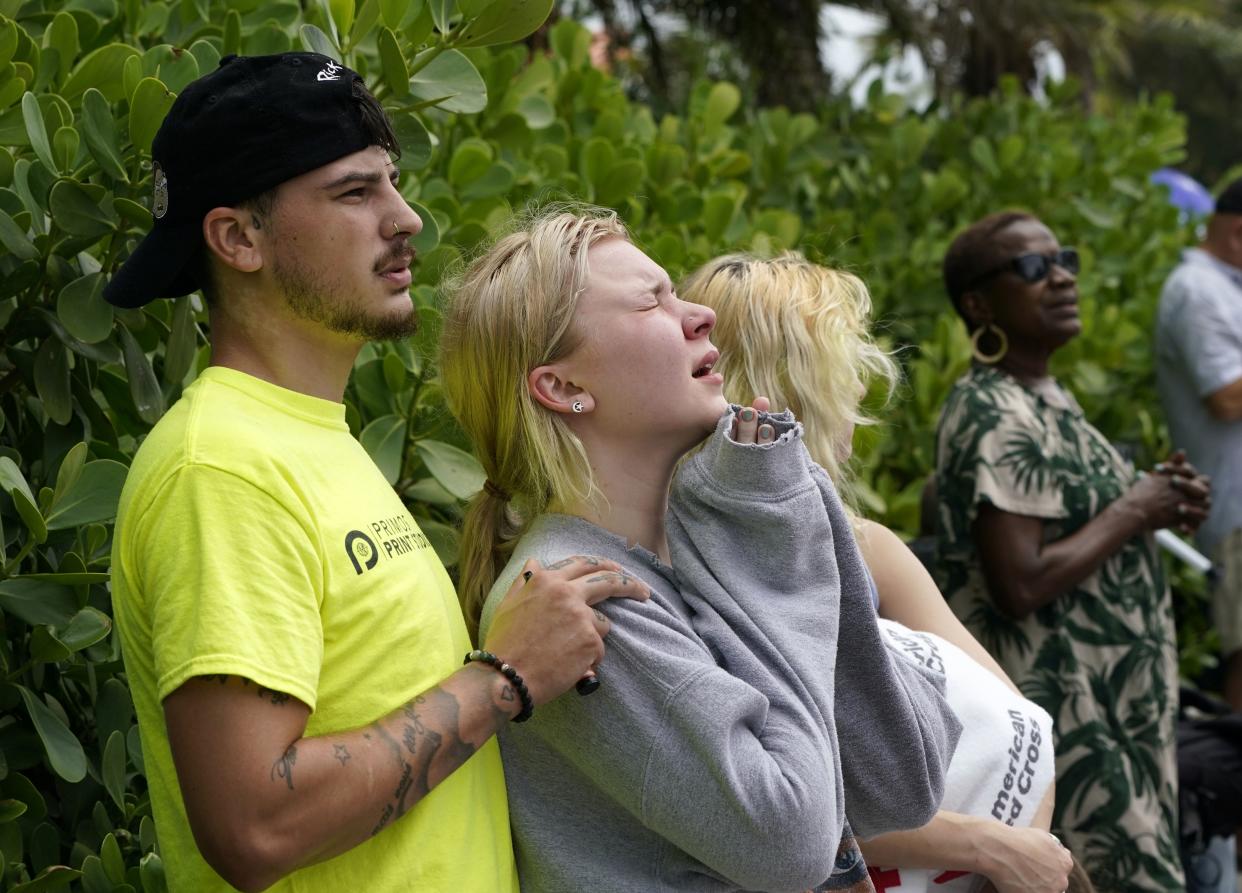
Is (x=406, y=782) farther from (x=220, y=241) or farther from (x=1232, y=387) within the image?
(x=1232, y=387)

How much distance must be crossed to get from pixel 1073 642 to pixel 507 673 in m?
2.49

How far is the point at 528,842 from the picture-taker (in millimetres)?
1961

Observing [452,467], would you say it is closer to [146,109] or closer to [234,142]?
[146,109]

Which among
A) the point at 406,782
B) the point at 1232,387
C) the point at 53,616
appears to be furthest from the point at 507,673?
the point at 1232,387

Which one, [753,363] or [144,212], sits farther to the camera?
[753,363]

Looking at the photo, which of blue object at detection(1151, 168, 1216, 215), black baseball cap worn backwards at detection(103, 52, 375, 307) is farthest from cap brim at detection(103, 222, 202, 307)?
blue object at detection(1151, 168, 1216, 215)

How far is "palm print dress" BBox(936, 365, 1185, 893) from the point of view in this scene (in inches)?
149

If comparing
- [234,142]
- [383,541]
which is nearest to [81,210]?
[234,142]

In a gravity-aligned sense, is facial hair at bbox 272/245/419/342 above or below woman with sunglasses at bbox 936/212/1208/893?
above

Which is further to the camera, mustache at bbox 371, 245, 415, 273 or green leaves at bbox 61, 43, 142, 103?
green leaves at bbox 61, 43, 142, 103

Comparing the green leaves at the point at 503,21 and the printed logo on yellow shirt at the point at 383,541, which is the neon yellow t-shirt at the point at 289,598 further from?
the green leaves at the point at 503,21

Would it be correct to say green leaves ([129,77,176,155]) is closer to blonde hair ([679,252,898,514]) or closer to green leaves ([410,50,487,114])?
green leaves ([410,50,487,114])

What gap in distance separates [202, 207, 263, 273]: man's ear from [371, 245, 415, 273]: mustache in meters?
0.15

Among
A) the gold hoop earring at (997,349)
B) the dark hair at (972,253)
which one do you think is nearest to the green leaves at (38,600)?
the gold hoop earring at (997,349)
